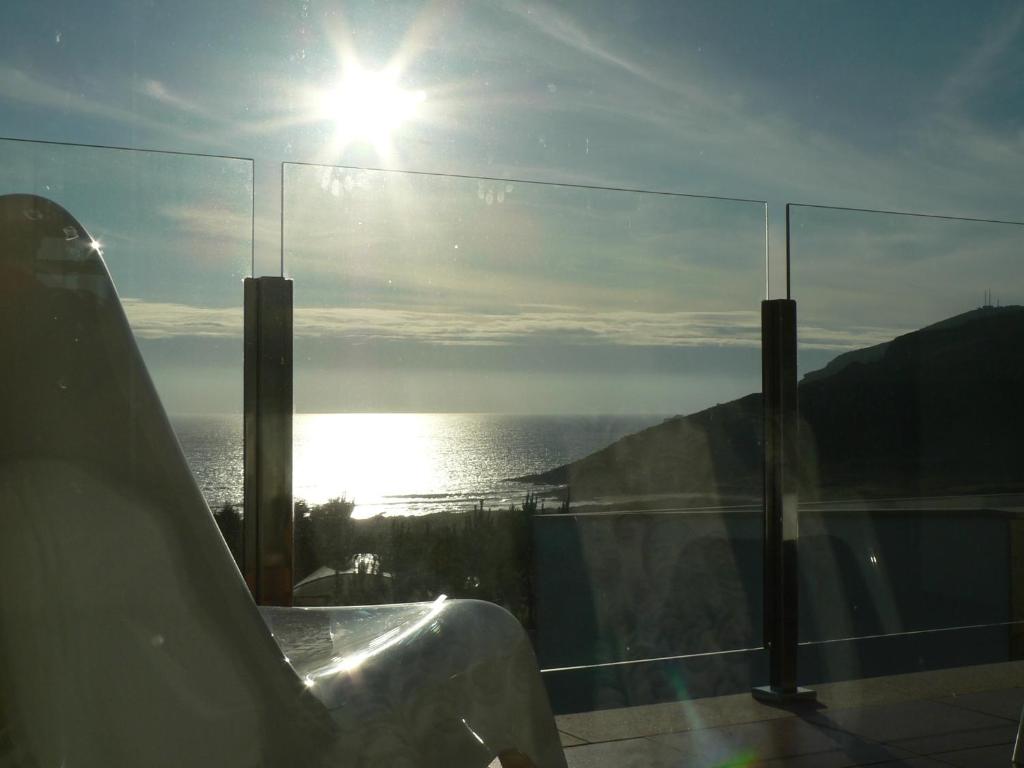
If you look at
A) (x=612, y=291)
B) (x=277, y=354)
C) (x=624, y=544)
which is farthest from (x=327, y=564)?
(x=612, y=291)

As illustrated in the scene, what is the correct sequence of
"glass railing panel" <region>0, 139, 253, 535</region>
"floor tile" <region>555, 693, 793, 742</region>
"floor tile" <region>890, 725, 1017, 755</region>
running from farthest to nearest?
1. "floor tile" <region>555, 693, 793, 742</region>
2. "floor tile" <region>890, 725, 1017, 755</region>
3. "glass railing panel" <region>0, 139, 253, 535</region>

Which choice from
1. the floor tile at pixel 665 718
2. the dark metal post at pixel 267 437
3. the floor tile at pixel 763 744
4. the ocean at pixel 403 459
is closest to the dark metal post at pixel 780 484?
the floor tile at pixel 665 718

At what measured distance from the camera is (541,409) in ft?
7.83

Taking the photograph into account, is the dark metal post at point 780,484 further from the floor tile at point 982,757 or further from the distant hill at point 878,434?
the floor tile at point 982,757

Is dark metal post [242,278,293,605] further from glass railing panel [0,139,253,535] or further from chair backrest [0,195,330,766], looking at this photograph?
chair backrest [0,195,330,766]

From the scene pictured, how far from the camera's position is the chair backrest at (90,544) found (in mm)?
643

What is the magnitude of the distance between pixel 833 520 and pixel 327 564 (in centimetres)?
142

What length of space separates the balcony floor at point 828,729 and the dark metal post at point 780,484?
0.18 metres

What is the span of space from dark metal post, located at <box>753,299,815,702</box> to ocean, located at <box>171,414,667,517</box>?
670mm

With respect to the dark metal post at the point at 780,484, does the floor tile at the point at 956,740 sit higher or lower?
lower

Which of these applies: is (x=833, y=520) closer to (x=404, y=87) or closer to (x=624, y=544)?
(x=624, y=544)

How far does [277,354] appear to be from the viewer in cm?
209

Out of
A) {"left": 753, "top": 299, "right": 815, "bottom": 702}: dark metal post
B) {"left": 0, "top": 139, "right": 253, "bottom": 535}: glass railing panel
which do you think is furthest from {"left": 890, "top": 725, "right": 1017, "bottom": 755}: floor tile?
{"left": 0, "top": 139, "right": 253, "bottom": 535}: glass railing panel

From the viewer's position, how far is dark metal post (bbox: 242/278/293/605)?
6.84ft
